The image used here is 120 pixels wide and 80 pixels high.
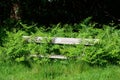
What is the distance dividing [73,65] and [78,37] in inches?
32.5

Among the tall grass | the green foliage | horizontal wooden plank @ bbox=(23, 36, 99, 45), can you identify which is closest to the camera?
the tall grass

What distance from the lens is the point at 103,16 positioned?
14.5 m

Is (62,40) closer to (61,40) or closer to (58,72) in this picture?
(61,40)

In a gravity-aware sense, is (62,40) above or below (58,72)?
above

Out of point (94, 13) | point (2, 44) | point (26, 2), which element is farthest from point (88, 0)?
point (2, 44)

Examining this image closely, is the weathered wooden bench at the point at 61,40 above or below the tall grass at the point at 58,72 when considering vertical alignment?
above

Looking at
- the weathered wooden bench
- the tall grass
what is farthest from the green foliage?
the tall grass

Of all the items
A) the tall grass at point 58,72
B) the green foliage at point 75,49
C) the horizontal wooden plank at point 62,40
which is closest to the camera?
the tall grass at point 58,72

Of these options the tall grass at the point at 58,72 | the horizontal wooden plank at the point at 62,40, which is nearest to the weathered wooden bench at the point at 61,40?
the horizontal wooden plank at the point at 62,40

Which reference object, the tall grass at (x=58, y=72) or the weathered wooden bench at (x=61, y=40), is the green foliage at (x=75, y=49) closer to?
the weathered wooden bench at (x=61, y=40)

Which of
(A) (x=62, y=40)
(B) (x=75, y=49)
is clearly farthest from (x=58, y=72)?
(A) (x=62, y=40)

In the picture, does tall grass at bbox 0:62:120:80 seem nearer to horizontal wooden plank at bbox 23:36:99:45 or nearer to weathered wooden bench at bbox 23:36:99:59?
weathered wooden bench at bbox 23:36:99:59

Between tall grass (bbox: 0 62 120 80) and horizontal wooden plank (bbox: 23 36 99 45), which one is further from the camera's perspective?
horizontal wooden plank (bbox: 23 36 99 45)

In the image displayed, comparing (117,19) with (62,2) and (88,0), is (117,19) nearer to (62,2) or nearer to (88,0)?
(88,0)
